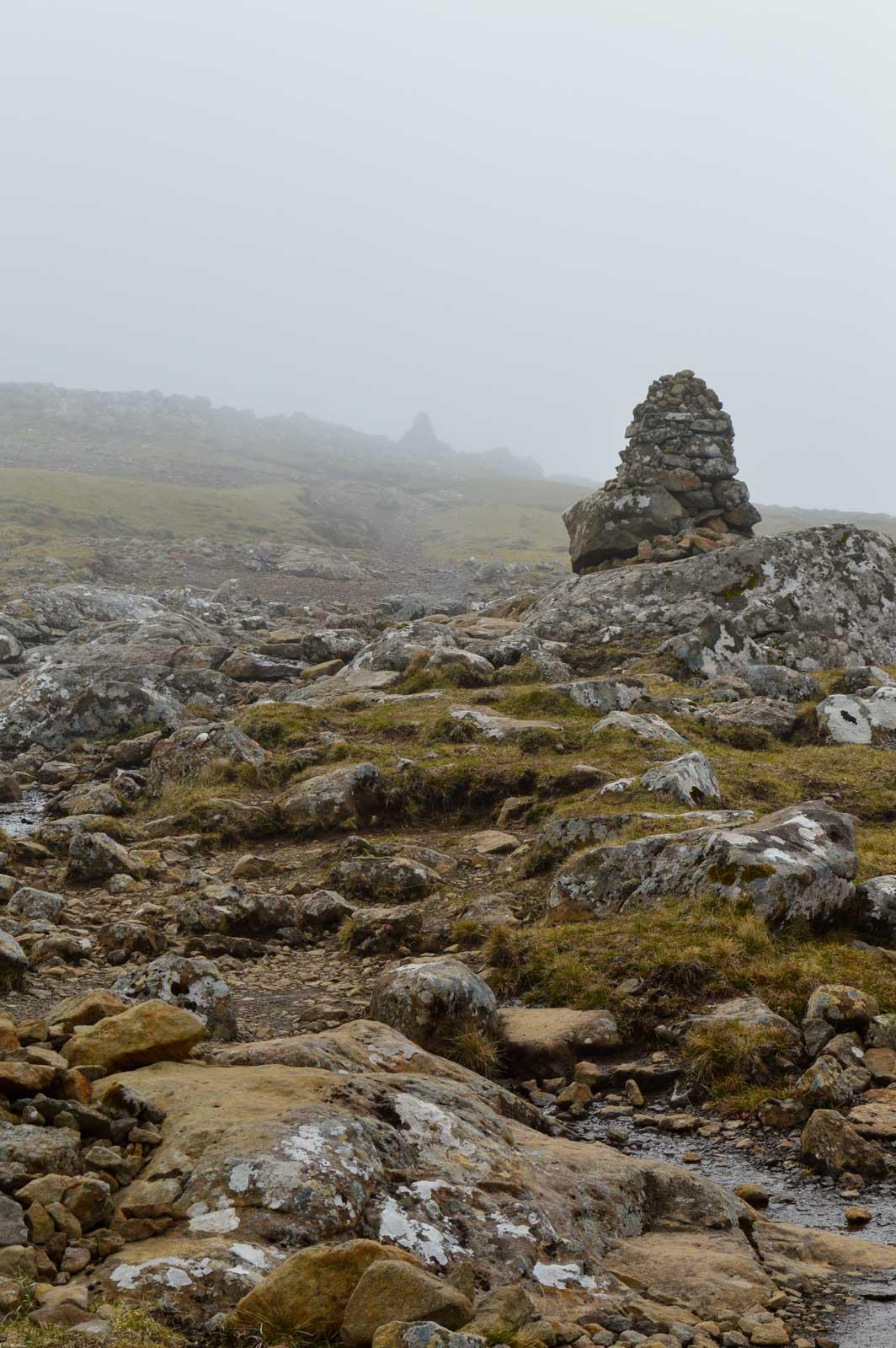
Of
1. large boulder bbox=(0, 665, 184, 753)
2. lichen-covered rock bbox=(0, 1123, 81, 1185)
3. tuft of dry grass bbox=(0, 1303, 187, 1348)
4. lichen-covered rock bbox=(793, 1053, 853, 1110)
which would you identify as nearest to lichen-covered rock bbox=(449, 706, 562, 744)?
large boulder bbox=(0, 665, 184, 753)

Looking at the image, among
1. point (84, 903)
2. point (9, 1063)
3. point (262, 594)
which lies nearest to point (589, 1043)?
point (9, 1063)

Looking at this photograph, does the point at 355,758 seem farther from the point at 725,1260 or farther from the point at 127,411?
the point at 127,411

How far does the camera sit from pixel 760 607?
30.6m

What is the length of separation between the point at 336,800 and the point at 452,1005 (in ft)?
26.4

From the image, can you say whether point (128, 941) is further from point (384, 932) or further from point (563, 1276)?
point (563, 1276)

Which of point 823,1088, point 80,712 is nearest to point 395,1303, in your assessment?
point 823,1088

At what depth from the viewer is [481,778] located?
19125 mm

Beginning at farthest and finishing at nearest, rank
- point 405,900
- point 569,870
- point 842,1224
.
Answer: point 405,900
point 569,870
point 842,1224

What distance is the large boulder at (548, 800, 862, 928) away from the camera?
41.4 feet

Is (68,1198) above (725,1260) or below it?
above

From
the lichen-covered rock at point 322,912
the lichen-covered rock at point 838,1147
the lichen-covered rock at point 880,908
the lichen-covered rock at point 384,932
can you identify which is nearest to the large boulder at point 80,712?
the lichen-covered rock at point 322,912

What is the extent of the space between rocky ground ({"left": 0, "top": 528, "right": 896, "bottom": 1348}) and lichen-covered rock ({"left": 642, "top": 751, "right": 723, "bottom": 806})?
7 cm

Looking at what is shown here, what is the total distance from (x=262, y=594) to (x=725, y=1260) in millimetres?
52215

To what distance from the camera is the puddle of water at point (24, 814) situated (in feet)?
63.0
